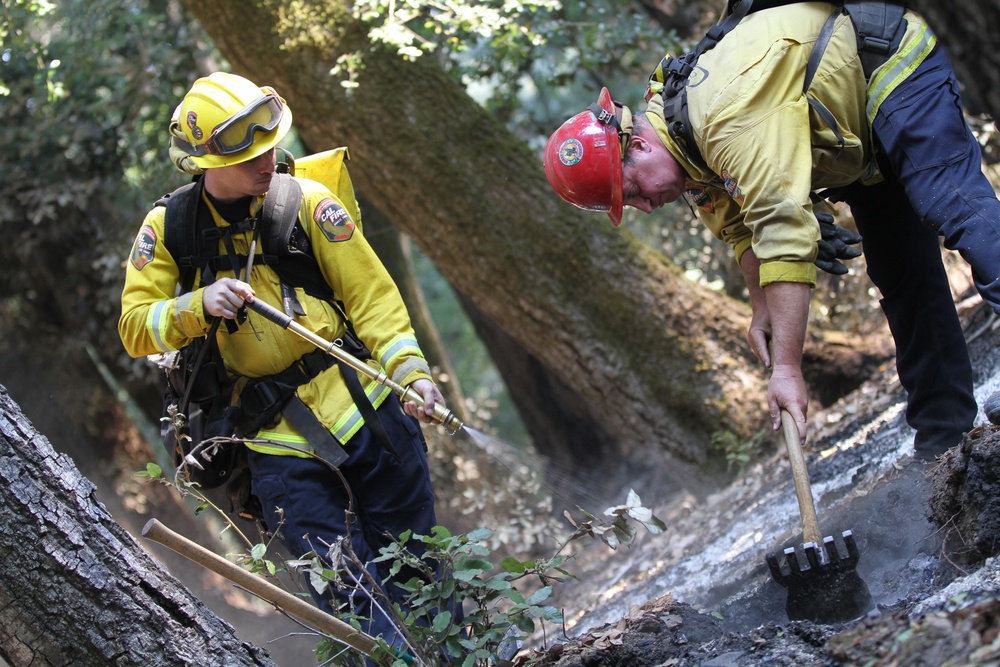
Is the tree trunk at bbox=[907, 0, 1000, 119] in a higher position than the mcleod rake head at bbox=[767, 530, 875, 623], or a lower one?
higher

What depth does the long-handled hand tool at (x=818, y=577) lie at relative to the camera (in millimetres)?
3033

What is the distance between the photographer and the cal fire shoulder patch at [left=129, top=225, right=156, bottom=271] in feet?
10.7

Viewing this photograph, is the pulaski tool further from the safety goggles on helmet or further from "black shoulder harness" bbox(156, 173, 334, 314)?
the safety goggles on helmet

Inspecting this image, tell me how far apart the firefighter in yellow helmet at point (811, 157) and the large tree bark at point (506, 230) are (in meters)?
1.97

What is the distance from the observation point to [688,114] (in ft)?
10.4

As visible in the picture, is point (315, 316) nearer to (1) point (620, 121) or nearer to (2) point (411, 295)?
(1) point (620, 121)

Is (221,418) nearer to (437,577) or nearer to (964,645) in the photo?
(437,577)

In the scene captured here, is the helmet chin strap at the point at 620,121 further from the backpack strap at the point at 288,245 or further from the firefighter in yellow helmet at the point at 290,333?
the backpack strap at the point at 288,245

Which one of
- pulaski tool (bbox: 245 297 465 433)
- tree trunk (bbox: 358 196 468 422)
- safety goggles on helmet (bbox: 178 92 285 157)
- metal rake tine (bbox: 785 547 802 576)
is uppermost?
safety goggles on helmet (bbox: 178 92 285 157)

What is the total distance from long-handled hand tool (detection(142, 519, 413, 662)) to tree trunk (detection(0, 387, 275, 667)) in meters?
0.10

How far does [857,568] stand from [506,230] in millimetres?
2891

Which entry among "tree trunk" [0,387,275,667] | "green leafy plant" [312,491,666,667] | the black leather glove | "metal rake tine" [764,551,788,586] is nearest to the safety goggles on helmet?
"tree trunk" [0,387,275,667]

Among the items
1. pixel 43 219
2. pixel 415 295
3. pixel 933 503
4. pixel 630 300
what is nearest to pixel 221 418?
pixel 933 503

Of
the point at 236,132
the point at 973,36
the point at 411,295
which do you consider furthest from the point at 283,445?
the point at 411,295
